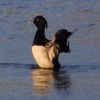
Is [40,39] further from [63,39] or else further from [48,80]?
[48,80]

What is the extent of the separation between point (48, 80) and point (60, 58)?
279 cm

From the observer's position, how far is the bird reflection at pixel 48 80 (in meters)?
17.2

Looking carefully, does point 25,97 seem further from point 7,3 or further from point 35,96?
point 7,3

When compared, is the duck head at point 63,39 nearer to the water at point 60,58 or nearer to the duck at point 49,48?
the duck at point 49,48

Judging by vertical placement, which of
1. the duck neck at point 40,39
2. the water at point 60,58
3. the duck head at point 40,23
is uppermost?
the duck head at point 40,23

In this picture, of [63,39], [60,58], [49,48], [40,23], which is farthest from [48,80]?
[60,58]

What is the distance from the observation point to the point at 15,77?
18484 millimetres

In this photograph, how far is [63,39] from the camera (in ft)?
66.0

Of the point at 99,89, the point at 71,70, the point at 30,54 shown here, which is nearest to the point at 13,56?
the point at 30,54

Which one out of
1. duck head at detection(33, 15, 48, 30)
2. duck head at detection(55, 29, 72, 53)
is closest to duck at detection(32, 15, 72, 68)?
duck head at detection(55, 29, 72, 53)

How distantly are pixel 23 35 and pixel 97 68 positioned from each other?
182 inches

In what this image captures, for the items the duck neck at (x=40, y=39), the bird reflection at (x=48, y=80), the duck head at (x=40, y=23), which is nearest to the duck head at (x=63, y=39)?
the duck neck at (x=40, y=39)

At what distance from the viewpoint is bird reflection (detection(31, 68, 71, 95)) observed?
17234 mm

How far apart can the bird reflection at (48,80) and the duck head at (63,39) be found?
2.00ft
